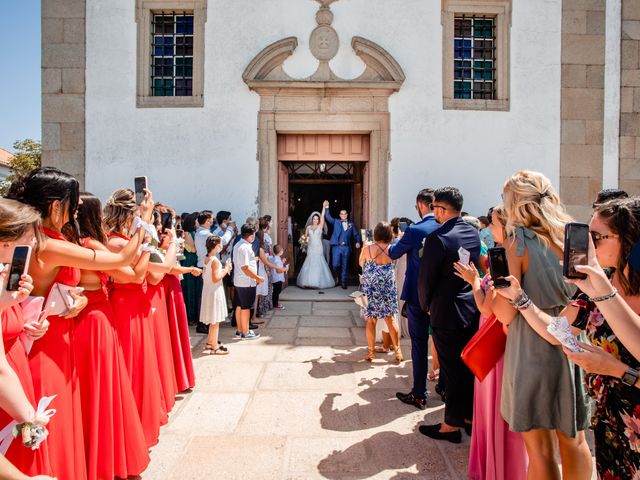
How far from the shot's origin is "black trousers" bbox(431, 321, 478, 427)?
11.3 feet

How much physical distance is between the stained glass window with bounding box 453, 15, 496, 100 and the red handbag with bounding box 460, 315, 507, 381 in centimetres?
808

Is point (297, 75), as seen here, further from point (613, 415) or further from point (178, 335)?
point (613, 415)

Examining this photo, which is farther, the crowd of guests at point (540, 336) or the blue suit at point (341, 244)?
the blue suit at point (341, 244)

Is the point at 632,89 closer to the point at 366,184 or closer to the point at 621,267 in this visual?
the point at 366,184

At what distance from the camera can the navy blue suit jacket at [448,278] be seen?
3457mm

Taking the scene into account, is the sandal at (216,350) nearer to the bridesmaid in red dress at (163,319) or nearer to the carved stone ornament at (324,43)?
the bridesmaid in red dress at (163,319)

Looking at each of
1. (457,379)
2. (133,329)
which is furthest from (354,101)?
(133,329)

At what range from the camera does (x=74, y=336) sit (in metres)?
2.62

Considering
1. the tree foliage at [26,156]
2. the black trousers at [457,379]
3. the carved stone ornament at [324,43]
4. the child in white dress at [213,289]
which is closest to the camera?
the black trousers at [457,379]

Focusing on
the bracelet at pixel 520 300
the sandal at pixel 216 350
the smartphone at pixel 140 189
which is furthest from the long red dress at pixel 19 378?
the sandal at pixel 216 350

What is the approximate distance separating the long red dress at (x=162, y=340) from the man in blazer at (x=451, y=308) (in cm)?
223

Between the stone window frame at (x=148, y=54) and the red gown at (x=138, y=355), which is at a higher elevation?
the stone window frame at (x=148, y=54)

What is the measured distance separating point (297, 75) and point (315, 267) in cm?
435

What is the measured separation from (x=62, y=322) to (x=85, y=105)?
8.24 m
